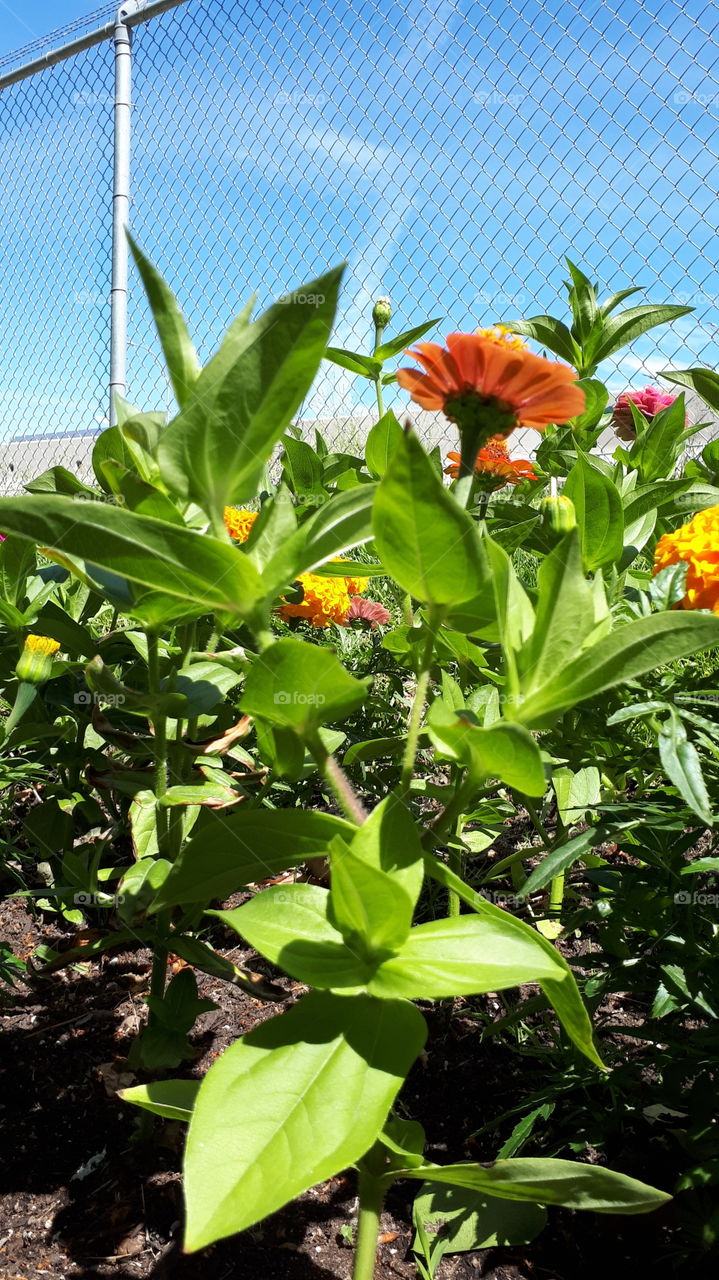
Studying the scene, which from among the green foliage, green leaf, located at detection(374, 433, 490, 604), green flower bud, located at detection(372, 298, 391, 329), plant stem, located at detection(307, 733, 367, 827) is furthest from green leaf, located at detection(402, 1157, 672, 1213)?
green flower bud, located at detection(372, 298, 391, 329)

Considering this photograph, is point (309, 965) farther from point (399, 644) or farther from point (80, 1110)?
point (80, 1110)

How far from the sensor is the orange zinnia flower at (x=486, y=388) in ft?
1.65

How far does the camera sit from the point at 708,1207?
0.68m

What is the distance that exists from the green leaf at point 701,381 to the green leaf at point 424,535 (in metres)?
0.66

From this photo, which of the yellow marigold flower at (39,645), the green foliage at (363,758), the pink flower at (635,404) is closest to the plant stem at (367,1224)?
the green foliage at (363,758)

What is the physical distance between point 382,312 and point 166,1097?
921 millimetres

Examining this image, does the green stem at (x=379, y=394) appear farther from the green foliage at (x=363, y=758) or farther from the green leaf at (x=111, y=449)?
the green leaf at (x=111, y=449)

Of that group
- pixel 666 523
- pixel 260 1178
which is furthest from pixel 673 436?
pixel 260 1178

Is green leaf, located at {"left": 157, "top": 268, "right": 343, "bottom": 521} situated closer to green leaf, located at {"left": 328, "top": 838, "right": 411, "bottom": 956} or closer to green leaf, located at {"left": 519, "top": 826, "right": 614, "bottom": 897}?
green leaf, located at {"left": 328, "top": 838, "right": 411, "bottom": 956}

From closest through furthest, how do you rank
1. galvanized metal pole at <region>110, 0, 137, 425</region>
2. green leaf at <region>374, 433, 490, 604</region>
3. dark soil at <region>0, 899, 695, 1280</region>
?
green leaf at <region>374, 433, 490, 604</region>
dark soil at <region>0, 899, 695, 1280</region>
galvanized metal pole at <region>110, 0, 137, 425</region>

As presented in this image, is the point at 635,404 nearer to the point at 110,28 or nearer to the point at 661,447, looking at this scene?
the point at 661,447

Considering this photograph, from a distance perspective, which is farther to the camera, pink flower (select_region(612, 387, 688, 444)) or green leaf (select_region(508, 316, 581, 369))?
pink flower (select_region(612, 387, 688, 444))

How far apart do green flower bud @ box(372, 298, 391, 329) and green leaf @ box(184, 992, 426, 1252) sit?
0.89 meters

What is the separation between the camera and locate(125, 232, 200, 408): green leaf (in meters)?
0.47
